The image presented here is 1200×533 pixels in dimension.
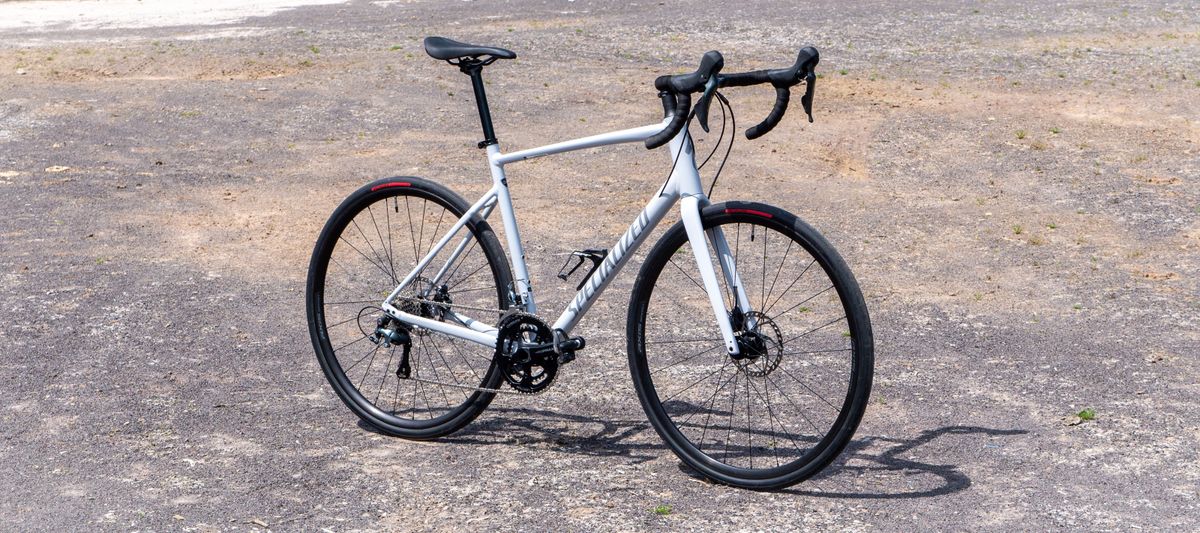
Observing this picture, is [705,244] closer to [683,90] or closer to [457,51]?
[683,90]

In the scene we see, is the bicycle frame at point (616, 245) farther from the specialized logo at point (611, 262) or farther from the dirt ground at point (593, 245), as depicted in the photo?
the dirt ground at point (593, 245)

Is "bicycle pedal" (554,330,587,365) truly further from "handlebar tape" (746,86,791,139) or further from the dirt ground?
"handlebar tape" (746,86,791,139)

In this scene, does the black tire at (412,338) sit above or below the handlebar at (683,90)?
below

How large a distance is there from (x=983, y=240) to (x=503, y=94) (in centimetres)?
517

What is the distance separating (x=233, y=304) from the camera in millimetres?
6539

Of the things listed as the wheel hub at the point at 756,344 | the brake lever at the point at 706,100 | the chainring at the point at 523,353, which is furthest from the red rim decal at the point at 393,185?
the wheel hub at the point at 756,344

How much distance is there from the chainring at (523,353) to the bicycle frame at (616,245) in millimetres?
76

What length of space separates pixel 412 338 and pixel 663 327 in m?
1.23

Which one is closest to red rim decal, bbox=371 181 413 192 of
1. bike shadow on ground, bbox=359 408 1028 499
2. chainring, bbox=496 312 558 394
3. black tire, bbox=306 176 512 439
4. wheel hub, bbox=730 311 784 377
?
black tire, bbox=306 176 512 439

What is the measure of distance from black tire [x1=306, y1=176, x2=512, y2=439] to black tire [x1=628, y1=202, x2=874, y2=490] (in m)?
0.73

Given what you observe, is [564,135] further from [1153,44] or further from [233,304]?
[1153,44]

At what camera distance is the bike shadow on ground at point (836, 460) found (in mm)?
4434

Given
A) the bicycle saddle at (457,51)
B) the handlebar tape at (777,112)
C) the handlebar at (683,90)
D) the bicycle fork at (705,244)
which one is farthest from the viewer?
the bicycle saddle at (457,51)

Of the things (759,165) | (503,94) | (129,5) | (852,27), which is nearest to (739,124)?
(759,165)
